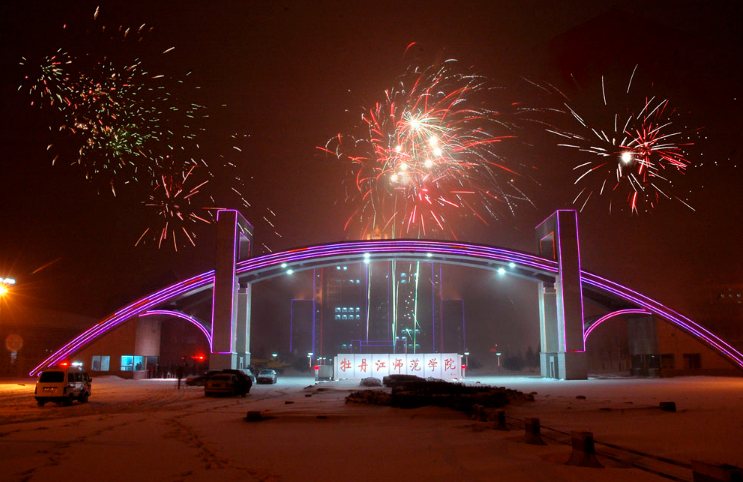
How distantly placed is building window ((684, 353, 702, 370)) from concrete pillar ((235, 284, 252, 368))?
3559 centimetres

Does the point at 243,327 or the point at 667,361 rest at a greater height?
the point at 243,327

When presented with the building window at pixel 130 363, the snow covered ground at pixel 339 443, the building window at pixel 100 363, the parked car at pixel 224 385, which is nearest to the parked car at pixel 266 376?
the building window at pixel 130 363

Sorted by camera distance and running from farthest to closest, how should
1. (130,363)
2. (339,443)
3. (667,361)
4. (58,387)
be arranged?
1. (130,363)
2. (667,361)
3. (58,387)
4. (339,443)

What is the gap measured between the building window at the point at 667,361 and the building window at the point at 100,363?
44890 mm

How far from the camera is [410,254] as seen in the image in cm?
4759

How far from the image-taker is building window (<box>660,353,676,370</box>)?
47531mm

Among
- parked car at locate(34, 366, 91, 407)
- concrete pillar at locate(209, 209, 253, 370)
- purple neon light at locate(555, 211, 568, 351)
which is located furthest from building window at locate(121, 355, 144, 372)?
purple neon light at locate(555, 211, 568, 351)

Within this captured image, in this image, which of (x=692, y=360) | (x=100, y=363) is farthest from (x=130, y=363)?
(x=692, y=360)

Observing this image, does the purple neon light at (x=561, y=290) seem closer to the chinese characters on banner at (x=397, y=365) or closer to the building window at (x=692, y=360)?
the chinese characters on banner at (x=397, y=365)

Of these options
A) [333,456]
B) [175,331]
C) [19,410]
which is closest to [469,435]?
[333,456]

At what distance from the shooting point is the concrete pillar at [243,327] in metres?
46.6

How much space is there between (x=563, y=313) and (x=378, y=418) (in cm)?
3160

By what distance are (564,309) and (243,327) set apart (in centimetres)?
2547

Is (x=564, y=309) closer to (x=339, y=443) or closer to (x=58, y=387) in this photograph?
(x=58, y=387)
